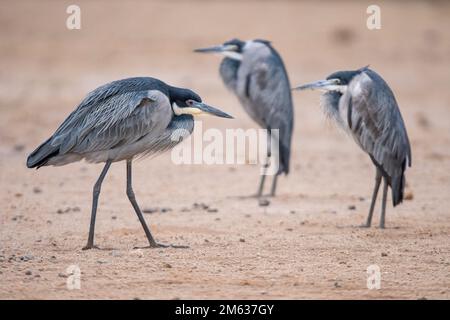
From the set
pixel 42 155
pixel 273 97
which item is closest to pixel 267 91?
pixel 273 97

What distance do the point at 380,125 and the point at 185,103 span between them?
2329 mm

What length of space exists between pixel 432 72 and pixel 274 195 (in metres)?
12.4

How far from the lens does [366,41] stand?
83.1ft

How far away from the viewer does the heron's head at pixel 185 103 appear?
337 inches

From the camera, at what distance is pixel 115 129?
8305mm

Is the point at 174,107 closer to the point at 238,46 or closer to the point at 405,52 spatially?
the point at 238,46

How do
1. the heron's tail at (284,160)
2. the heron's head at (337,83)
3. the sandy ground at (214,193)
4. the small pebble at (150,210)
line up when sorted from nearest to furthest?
the sandy ground at (214,193) → the heron's head at (337,83) → the small pebble at (150,210) → the heron's tail at (284,160)

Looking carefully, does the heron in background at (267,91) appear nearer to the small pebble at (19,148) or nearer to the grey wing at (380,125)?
the grey wing at (380,125)

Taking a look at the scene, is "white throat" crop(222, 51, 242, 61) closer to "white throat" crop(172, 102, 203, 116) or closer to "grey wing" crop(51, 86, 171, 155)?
"white throat" crop(172, 102, 203, 116)

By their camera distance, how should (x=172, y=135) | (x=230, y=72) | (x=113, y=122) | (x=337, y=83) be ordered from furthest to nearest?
(x=230, y=72)
(x=337, y=83)
(x=172, y=135)
(x=113, y=122)

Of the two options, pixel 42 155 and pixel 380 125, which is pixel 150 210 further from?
pixel 380 125

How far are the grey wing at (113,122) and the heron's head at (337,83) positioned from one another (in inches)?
86.4

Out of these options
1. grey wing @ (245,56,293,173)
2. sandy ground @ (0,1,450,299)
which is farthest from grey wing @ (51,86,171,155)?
grey wing @ (245,56,293,173)

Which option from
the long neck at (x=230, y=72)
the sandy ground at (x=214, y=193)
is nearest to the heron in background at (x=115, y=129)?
the sandy ground at (x=214, y=193)
